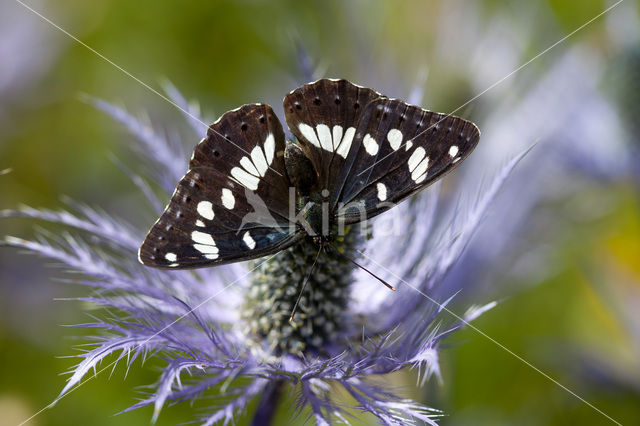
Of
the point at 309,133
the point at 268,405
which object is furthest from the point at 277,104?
the point at 268,405

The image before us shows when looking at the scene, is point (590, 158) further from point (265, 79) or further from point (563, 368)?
point (265, 79)

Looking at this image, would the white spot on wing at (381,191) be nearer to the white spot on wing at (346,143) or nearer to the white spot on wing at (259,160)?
the white spot on wing at (346,143)

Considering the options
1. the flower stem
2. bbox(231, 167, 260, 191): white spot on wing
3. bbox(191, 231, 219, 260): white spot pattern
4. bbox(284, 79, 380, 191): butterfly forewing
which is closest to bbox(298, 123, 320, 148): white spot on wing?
bbox(284, 79, 380, 191): butterfly forewing

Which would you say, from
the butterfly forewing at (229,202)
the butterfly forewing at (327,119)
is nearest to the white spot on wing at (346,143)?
the butterfly forewing at (327,119)

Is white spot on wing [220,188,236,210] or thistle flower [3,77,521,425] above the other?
white spot on wing [220,188,236,210]

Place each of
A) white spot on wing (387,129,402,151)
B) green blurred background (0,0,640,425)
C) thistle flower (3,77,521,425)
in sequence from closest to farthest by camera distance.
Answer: thistle flower (3,77,521,425) < white spot on wing (387,129,402,151) < green blurred background (0,0,640,425)

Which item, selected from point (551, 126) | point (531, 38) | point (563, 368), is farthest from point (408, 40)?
point (563, 368)

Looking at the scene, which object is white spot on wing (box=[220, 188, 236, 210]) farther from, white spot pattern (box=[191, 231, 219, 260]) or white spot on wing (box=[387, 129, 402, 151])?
white spot on wing (box=[387, 129, 402, 151])
